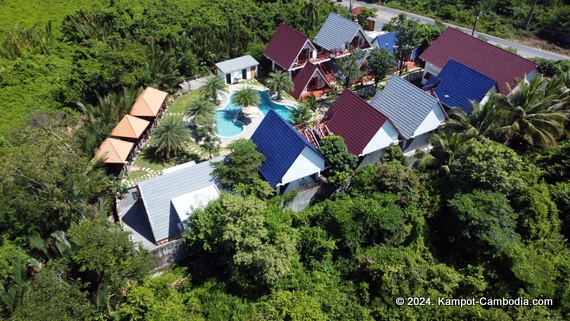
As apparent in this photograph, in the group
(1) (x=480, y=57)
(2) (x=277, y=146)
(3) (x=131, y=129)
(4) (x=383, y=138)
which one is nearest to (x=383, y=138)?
(4) (x=383, y=138)

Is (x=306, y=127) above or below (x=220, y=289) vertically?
above

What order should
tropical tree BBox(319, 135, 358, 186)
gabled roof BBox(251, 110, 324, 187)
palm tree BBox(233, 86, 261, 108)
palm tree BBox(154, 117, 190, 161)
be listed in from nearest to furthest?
gabled roof BBox(251, 110, 324, 187) → tropical tree BBox(319, 135, 358, 186) → palm tree BBox(154, 117, 190, 161) → palm tree BBox(233, 86, 261, 108)

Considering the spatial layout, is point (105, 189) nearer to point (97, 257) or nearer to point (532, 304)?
point (97, 257)

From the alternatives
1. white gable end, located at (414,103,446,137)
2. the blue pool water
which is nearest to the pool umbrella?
the blue pool water

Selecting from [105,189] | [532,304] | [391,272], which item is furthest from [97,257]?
[532,304]

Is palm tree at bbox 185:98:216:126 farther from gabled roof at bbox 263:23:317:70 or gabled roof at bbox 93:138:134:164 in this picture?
gabled roof at bbox 263:23:317:70

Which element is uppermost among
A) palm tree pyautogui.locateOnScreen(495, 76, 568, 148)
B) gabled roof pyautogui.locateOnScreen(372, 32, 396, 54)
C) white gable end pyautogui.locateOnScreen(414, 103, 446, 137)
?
palm tree pyautogui.locateOnScreen(495, 76, 568, 148)

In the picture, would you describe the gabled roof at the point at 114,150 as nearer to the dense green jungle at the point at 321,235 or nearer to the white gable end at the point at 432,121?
the dense green jungle at the point at 321,235
